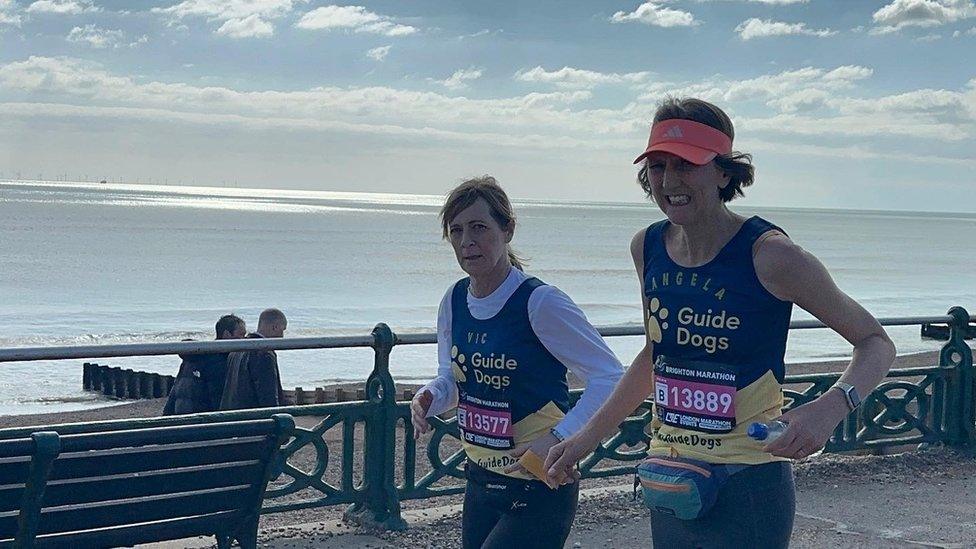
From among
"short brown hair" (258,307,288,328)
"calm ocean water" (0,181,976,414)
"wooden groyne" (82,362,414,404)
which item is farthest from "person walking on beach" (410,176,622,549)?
"wooden groyne" (82,362,414,404)

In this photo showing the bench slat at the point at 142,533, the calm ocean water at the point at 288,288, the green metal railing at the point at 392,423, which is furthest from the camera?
the calm ocean water at the point at 288,288

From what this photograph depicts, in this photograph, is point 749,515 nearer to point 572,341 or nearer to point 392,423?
point 572,341

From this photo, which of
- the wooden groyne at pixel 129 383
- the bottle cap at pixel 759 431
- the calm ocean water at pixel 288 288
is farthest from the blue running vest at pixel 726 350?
the wooden groyne at pixel 129 383

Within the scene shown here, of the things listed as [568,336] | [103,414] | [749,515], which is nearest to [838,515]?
[568,336]

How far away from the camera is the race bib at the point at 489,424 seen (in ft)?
12.9

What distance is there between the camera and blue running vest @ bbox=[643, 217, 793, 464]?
3129mm

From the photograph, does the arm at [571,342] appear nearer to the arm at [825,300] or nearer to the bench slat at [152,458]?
the arm at [825,300]

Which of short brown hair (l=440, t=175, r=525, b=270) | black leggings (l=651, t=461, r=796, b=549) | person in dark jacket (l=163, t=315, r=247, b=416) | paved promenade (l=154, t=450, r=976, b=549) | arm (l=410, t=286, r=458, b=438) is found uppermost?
short brown hair (l=440, t=175, r=525, b=270)

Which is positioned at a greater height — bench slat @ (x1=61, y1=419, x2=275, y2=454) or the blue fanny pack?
the blue fanny pack

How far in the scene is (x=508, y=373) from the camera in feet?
12.8

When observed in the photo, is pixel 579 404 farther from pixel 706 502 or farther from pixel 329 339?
pixel 329 339

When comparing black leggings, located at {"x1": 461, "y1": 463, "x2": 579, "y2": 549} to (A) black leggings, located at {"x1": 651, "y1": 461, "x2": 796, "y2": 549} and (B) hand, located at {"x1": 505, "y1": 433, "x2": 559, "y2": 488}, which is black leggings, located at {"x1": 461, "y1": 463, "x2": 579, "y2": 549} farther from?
(A) black leggings, located at {"x1": 651, "y1": 461, "x2": 796, "y2": 549}

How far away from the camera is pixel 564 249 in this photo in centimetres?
11819

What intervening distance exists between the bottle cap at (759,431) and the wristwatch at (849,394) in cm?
19
